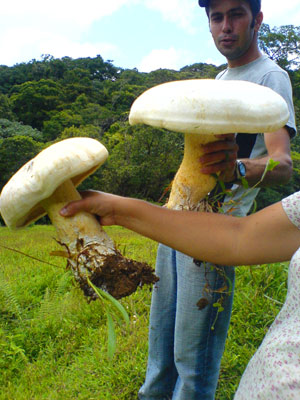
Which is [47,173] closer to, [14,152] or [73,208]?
[73,208]

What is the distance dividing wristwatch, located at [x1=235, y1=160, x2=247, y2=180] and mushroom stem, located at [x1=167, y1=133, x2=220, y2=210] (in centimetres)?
17

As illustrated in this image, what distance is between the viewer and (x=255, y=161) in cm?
181

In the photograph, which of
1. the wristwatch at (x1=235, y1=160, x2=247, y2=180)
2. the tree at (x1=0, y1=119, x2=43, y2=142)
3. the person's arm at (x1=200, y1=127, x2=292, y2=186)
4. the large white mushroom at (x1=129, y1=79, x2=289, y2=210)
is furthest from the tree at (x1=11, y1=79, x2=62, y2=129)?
the large white mushroom at (x1=129, y1=79, x2=289, y2=210)

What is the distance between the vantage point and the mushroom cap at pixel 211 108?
1.25 meters

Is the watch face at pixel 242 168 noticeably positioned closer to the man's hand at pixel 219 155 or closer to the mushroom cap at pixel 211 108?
the man's hand at pixel 219 155

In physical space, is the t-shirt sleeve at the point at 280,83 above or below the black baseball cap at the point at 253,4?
below

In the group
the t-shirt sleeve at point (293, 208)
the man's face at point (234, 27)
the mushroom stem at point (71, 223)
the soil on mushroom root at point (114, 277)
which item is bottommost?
the soil on mushroom root at point (114, 277)

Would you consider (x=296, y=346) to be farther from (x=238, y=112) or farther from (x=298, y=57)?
(x=298, y=57)

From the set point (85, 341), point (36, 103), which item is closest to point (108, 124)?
point (36, 103)

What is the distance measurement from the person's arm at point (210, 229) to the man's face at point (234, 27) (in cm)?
116

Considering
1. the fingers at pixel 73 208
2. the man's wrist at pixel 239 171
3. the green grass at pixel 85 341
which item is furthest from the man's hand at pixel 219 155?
the green grass at pixel 85 341

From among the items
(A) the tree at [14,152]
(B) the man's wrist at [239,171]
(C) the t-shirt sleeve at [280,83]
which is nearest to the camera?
(B) the man's wrist at [239,171]

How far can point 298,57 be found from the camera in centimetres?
3544

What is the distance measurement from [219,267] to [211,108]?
35.0 inches
